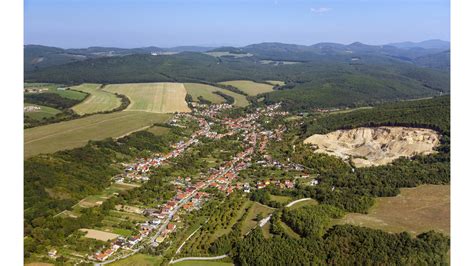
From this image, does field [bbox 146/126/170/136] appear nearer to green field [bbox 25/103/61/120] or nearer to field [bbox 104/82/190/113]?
field [bbox 104/82/190/113]

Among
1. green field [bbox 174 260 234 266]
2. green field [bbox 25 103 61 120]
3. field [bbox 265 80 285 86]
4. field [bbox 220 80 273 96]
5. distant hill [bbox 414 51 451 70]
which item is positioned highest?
distant hill [bbox 414 51 451 70]

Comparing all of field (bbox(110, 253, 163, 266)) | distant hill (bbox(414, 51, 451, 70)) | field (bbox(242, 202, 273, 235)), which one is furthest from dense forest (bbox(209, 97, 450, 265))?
distant hill (bbox(414, 51, 451, 70))

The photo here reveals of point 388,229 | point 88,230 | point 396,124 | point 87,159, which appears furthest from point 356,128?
point 88,230

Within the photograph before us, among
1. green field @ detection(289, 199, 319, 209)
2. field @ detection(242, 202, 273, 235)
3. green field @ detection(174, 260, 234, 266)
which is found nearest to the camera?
green field @ detection(174, 260, 234, 266)

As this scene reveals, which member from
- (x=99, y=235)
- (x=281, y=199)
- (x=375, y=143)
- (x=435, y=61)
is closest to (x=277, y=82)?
(x=375, y=143)

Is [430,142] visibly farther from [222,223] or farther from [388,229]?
[222,223]

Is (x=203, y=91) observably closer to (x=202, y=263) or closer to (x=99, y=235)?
(x=99, y=235)
